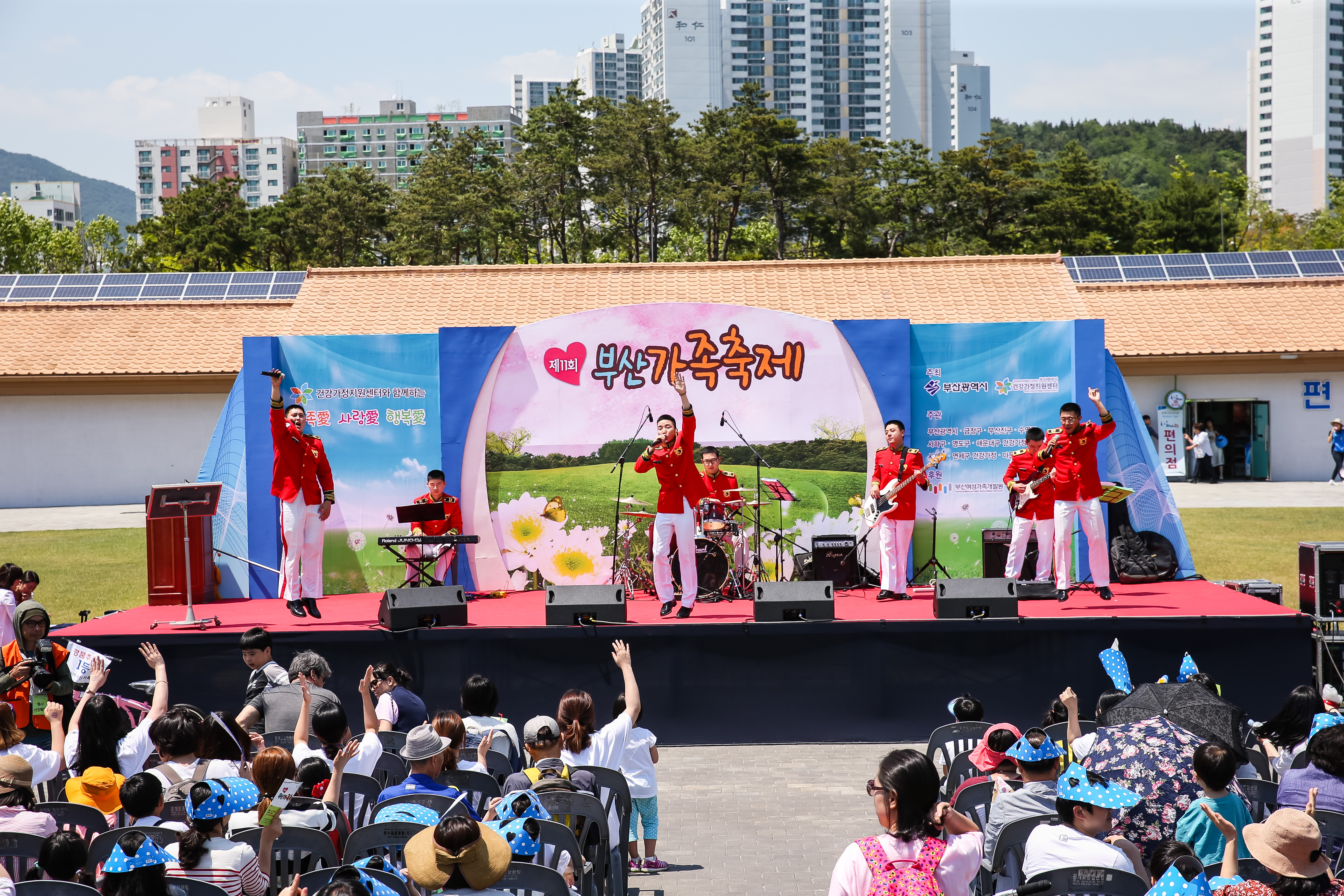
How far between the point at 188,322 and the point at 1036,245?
29004 mm

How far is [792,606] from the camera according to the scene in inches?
380

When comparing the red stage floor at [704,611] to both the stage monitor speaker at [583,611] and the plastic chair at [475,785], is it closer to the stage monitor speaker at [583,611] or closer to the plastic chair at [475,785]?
the stage monitor speaker at [583,611]

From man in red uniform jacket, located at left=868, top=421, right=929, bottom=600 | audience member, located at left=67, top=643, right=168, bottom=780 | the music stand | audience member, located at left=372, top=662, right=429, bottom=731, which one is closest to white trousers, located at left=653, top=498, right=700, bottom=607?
man in red uniform jacket, located at left=868, top=421, right=929, bottom=600

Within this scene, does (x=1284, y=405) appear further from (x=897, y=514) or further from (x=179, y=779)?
(x=179, y=779)

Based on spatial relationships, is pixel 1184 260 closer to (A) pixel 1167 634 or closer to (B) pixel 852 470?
(B) pixel 852 470

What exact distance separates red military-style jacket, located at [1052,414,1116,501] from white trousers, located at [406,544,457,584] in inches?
234

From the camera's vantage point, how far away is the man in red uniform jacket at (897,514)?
11.2 meters

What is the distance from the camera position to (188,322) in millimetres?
27250

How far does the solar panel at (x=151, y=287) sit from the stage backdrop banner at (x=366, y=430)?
16838 millimetres

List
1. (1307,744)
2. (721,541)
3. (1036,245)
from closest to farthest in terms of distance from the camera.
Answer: (1307,744) → (721,541) → (1036,245)

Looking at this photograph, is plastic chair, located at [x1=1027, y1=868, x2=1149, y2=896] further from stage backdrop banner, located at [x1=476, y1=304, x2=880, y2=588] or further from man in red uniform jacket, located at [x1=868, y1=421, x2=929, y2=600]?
stage backdrop banner, located at [x1=476, y1=304, x2=880, y2=588]

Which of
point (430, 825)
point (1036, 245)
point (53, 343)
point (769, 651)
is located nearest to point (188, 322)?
point (53, 343)

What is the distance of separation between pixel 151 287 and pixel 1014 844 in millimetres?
28305

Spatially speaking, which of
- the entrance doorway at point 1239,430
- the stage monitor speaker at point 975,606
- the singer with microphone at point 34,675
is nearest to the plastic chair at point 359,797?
the singer with microphone at point 34,675
